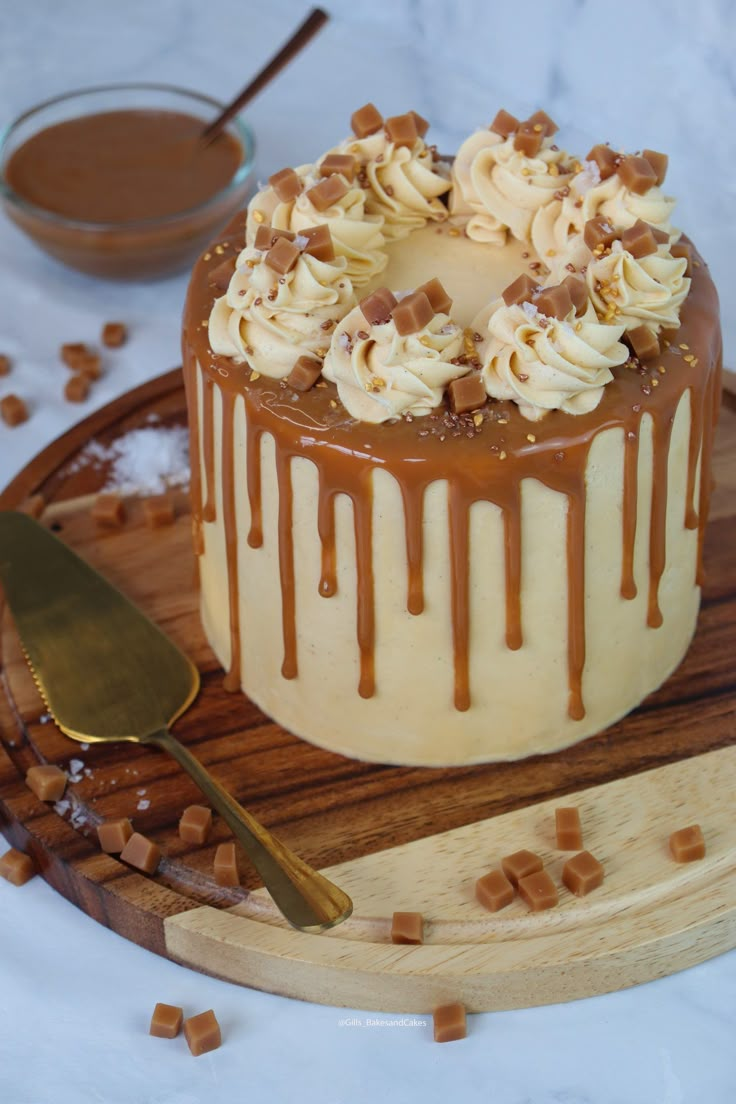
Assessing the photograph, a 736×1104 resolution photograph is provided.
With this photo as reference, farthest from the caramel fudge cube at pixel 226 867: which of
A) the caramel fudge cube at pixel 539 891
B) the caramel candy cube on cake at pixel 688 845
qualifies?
the caramel candy cube on cake at pixel 688 845

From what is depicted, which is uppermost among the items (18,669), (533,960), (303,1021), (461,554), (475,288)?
(475,288)

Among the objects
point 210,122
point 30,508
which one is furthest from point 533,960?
point 210,122

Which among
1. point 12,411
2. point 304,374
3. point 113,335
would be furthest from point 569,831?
point 113,335

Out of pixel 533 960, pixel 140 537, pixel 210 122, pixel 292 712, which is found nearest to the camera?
pixel 533 960

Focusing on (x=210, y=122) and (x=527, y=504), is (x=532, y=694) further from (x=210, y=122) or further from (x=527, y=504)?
(x=210, y=122)

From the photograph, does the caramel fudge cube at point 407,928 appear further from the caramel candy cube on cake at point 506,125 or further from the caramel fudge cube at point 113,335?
the caramel fudge cube at point 113,335

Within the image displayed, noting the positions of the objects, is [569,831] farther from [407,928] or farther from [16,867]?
[16,867]

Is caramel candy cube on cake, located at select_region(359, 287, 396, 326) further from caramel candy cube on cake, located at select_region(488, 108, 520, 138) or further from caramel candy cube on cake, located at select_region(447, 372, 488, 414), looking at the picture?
caramel candy cube on cake, located at select_region(488, 108, 520, 138)
